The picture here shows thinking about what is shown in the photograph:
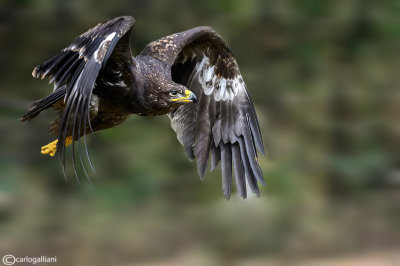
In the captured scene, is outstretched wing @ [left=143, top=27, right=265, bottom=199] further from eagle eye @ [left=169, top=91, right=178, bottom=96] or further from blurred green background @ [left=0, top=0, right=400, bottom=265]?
blurred green background @ [left=0, top=0, right=400, bottom=265]

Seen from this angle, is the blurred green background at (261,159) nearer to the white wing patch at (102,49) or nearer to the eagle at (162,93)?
the eagle at (162,93)

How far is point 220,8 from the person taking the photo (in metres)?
9.02

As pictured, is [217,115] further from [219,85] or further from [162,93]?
[162,93]

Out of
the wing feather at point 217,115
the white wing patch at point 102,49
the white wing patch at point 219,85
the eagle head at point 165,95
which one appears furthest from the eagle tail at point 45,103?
the white wing patch at point 219,85

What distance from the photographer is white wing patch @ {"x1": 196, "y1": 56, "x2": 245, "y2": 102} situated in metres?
6.59

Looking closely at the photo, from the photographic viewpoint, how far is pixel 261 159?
31.7 feet

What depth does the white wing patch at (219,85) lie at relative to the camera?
6.59 m

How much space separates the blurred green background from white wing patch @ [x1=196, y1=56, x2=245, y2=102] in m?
2.42

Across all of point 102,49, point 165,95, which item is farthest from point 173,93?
point 102,49

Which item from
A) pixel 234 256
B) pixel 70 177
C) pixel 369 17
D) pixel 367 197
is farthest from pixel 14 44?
pixel 367 197

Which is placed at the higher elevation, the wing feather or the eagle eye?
the wing feather

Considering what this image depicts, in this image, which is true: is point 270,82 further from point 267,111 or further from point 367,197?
point 367,197

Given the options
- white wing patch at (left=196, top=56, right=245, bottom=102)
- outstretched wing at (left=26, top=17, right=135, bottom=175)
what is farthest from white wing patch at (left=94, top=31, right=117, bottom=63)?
white wing patch at (left=196, top=56, right=245, bottom=102)

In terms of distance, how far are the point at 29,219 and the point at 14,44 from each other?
6.88 ft
